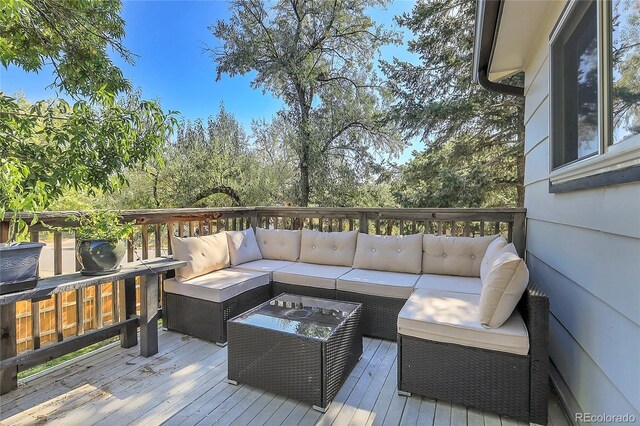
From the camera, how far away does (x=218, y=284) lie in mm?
3061

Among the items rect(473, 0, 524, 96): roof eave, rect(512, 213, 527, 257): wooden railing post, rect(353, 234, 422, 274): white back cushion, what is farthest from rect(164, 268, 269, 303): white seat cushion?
rect(473, 0, 524, 96): roof eave

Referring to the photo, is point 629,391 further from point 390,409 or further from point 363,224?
point 363,224

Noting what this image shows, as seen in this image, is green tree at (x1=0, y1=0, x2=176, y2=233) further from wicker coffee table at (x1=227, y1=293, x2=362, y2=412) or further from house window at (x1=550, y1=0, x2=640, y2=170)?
house window at (x1=550, y1=0, x2=640, y2=170)

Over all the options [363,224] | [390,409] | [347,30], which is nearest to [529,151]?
[363,224]

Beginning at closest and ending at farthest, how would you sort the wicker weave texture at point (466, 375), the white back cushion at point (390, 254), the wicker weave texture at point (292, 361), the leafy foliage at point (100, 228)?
the wicker weave texture at point (466, 375) → the wicker weave texture at point (292, 361) → the leafy foliage at point (100, 228) → the white back cushion at point (390, 254)

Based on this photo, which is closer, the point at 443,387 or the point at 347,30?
the point at 443,387

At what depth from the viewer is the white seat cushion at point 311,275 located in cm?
332

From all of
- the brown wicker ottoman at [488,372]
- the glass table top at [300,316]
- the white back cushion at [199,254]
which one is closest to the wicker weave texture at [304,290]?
the glass table top at [300,316]

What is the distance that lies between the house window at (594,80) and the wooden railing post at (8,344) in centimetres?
372

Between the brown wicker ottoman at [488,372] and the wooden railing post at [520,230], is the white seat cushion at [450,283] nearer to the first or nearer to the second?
the brown wicker ottoman at [488,372]

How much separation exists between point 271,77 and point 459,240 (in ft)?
26.4

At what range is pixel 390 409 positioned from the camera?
201cm

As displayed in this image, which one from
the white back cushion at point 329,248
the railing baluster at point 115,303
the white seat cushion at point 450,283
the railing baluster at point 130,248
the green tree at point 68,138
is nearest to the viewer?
the green tree at point 68,138

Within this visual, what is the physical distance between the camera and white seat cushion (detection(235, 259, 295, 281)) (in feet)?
12.1
